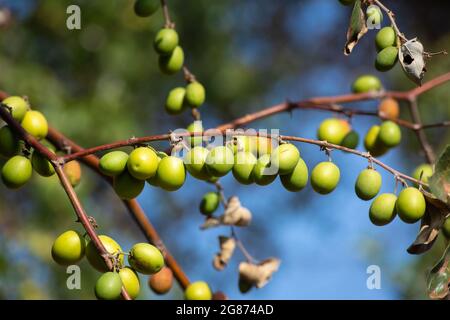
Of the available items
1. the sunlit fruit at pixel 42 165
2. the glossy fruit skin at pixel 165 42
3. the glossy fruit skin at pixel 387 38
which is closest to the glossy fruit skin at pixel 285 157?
the glossy fruit skin at pixel 387 38

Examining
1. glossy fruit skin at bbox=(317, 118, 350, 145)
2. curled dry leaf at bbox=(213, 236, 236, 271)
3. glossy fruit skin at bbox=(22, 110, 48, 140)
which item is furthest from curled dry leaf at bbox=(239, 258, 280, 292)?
glossy fruit skin at bbox=(22, 110, 48, 140)

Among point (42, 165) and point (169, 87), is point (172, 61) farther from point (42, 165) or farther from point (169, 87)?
point (169, 87)

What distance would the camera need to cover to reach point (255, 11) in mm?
5660

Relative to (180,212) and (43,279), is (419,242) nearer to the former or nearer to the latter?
(43,279)

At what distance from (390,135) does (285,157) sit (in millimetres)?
476

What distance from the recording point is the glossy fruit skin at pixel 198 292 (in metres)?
1.34

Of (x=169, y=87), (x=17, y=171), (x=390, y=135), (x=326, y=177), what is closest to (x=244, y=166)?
(x=326, y=177)

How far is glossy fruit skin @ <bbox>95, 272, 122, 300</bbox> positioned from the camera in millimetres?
963

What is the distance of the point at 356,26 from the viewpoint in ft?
3.62

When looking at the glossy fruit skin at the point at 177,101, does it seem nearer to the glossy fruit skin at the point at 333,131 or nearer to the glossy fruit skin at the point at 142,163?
the glossy fruit skin at the point at 333,131

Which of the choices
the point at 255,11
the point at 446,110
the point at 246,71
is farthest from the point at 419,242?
the point at 255,11

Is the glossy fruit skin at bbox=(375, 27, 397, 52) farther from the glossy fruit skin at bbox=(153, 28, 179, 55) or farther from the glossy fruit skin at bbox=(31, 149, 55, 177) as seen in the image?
the glossy fruit skin at bbox=(31, 149, 55, 177)

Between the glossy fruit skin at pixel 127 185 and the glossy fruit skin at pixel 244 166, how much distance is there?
15cm
